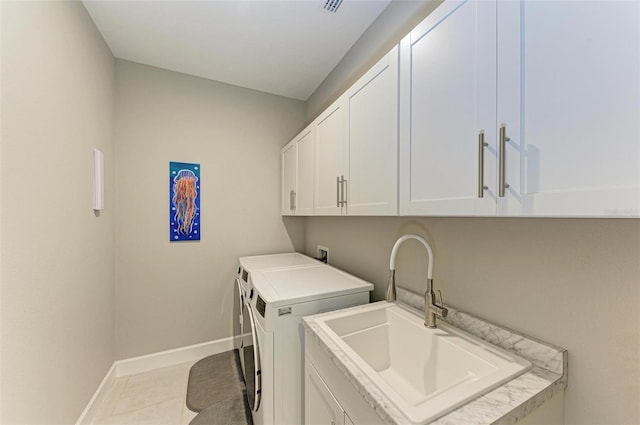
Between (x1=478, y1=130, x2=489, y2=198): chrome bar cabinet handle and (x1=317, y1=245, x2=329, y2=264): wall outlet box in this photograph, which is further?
(x1=317, y1=245, x2=329, y2=264): wall outlet box

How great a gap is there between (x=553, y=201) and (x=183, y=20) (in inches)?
88.8

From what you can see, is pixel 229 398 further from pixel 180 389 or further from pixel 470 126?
pixel 470 126

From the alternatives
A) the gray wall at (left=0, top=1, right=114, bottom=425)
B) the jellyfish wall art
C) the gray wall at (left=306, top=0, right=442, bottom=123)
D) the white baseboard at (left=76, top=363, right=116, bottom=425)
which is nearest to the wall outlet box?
the jellyfish wall art

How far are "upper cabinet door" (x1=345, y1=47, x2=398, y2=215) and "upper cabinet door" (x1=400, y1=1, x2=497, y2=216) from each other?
0.18 ft

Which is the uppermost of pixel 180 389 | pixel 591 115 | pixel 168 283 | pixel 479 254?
pixel 591 115

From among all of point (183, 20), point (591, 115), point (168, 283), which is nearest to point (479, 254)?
point (591, 115)

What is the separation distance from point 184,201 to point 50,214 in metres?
1.16

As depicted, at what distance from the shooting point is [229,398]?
1890 millimetres

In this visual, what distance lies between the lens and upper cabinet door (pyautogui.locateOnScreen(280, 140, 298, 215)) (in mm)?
2389

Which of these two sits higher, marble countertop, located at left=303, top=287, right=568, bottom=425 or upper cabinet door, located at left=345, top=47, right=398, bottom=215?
upper cabinet door, located at left=345, top=47, right=398, bottom=215


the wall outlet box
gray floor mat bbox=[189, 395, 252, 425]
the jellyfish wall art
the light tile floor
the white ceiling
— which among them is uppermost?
the white ceiling

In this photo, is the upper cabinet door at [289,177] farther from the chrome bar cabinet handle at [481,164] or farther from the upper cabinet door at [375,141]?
the chrome bar cabinet handle at [481,164]

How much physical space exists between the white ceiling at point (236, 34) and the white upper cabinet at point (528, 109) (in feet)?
3.39

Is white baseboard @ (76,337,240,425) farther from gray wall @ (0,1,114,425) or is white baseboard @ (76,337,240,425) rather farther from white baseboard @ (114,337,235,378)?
gray wall @ (0,1,114,425)
